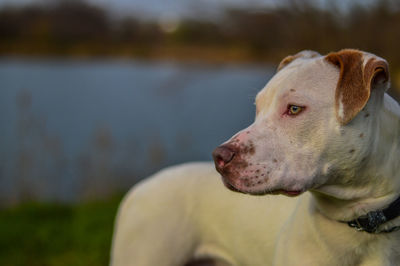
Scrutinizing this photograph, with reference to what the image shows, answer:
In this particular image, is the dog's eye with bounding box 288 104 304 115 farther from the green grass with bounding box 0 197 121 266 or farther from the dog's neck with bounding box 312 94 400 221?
the green grass with bounding box 0 197 121 266

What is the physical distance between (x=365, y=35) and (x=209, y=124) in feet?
16.3

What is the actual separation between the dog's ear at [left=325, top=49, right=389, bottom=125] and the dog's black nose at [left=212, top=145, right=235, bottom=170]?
0.53 m

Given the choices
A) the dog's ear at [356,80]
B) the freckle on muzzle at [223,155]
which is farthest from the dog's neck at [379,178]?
the freckle on muzzle at [223,155]

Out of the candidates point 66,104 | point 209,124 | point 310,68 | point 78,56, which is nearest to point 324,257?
point 310,68

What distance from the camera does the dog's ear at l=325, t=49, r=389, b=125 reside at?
7.30ft

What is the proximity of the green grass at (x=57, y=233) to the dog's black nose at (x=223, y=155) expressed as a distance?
317cm

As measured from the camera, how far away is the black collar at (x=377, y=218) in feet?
7.66

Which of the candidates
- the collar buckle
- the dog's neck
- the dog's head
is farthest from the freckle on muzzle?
the collar buckle

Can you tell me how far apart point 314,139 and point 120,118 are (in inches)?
374

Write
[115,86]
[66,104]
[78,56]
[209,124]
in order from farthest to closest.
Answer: [78,56] < [115,86] < [66,104] < [209,124]

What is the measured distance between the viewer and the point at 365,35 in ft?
20.2

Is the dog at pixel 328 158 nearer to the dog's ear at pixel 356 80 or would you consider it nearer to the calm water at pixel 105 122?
the dog's ear at pixel 356 80

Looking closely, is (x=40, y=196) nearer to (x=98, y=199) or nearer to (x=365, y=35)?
(x=98, y=199)

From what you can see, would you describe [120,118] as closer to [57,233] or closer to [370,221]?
[57,233]
